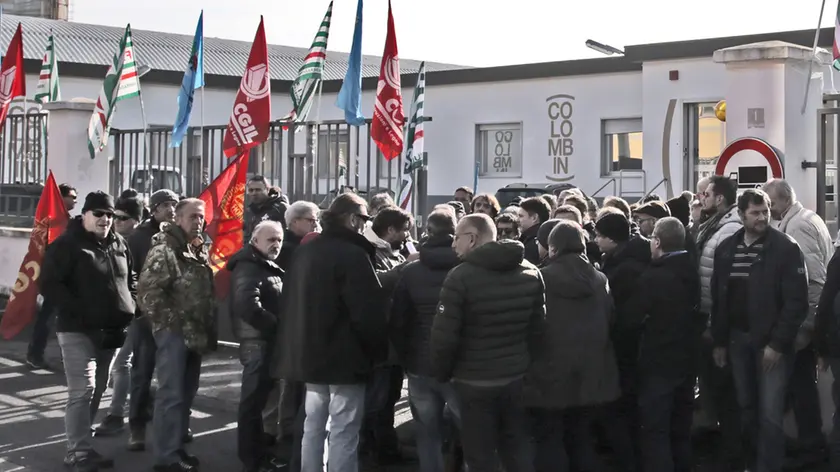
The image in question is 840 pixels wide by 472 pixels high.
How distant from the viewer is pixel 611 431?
7.80 m

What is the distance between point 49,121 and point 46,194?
469 centimetres

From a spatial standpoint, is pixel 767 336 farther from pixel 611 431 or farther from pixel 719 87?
pixel 719 87

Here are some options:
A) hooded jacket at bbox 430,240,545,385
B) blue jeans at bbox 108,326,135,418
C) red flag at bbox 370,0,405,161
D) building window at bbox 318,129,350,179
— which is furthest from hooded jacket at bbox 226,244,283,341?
building window at bbox 318,129,350,179

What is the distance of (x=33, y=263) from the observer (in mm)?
11406

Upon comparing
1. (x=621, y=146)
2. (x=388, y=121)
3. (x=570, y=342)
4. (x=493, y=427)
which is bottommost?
(x=493, y=427)

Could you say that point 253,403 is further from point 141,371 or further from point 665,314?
point 665,314

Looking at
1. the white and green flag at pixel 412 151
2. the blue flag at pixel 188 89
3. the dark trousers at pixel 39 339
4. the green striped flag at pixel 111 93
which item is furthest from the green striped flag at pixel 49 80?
the white and green flag at pixel 412 151

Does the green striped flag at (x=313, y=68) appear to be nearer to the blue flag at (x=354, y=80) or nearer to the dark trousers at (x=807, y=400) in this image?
the blue flag at (x=354, y=80)

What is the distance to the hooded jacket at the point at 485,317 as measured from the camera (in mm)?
6379

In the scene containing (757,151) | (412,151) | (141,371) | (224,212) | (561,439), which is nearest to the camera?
(561,439)

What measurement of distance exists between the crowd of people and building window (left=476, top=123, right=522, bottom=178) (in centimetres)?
1858

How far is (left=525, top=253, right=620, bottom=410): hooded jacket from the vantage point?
23.0 feet

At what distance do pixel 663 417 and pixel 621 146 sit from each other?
740 inches

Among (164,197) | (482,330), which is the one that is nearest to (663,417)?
(482,330)
